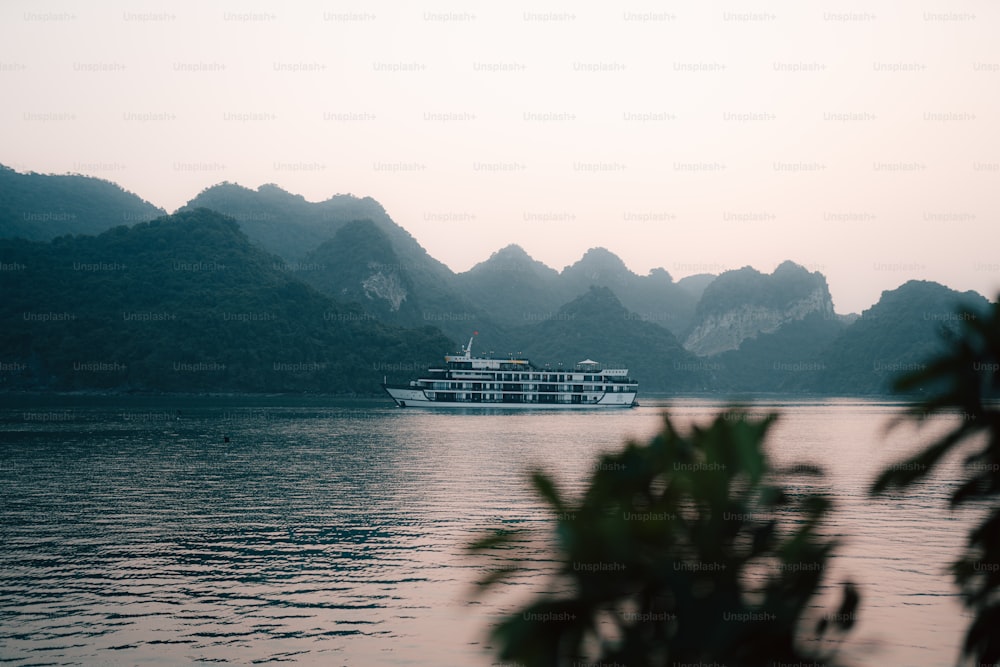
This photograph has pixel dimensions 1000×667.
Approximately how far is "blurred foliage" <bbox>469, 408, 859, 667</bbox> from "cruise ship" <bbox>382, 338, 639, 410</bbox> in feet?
496

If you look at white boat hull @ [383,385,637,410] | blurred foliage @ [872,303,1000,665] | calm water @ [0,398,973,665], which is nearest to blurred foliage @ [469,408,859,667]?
calm water @ [0,398,973,665]

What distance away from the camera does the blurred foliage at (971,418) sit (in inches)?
182

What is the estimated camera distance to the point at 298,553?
33.0m

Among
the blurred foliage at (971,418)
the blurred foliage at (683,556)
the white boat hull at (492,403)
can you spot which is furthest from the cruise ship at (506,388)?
the blurred foliage at (683,556)

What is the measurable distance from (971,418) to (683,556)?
2.14 metres

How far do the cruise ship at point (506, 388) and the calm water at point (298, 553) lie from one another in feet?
272

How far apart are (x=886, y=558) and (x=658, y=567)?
35898 mm

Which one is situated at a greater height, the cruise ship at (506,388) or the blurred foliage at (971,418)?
the blurred foliage at (971,418)

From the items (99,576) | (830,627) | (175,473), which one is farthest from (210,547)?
(830,627)

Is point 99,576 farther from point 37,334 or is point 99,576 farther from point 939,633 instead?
point 37,334

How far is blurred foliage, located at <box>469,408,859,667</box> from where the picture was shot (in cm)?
416

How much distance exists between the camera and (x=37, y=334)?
192 m

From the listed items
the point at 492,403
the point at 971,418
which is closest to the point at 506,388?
the point at 492,403

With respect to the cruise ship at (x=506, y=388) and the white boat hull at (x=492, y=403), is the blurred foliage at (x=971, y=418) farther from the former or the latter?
the white boat hull at (x=492, y=403)
